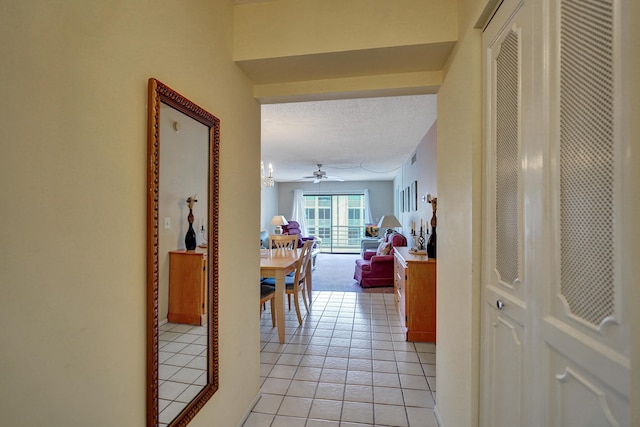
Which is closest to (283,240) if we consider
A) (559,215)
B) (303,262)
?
(303,262)

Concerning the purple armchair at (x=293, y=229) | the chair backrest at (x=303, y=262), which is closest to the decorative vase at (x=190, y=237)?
the chair backrest at (x=303, y=262)

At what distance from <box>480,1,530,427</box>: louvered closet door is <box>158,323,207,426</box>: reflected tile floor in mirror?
4.25 feet

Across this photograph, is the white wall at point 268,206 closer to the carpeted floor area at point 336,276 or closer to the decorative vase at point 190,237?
the carpeted floor area at point 336,276

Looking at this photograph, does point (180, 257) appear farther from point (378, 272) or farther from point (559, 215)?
point (378, 272)

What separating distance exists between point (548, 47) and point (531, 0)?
0.69 ft

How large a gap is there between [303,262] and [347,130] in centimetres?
195

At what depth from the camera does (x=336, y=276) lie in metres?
6.37

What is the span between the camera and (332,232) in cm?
1030

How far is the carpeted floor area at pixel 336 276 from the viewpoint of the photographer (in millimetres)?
5238

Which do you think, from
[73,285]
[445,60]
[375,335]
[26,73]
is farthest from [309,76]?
[375,335]

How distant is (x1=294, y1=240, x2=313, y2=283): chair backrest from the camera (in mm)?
3625

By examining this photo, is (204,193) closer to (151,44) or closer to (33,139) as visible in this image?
(151,44)

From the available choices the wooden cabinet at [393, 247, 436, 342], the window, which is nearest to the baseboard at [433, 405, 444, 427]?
the wooden cabinet at [393, 247, 436, 342]

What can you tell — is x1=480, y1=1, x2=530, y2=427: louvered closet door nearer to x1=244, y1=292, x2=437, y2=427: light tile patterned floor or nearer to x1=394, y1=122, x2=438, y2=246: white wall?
x1=244, y1=292, x2=437, y2=427: light tile patterned floor
